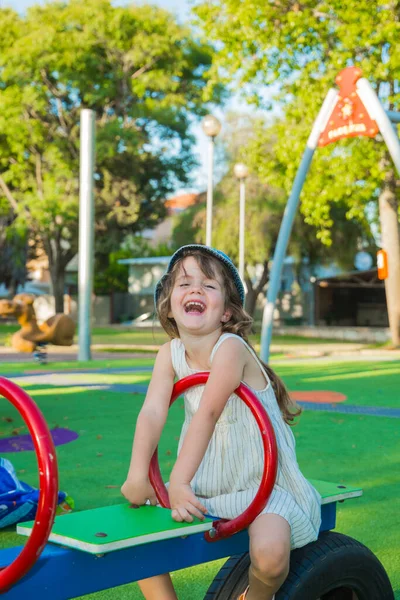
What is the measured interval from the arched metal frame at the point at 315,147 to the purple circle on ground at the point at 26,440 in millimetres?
6745

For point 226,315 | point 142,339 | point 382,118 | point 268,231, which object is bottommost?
point 142,339

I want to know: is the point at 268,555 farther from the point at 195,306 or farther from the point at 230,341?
the point at 195,306

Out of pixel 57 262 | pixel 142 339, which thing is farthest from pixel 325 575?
pixel 57 262

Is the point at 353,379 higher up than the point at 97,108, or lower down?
lower down

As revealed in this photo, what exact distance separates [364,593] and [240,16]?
23100 mm

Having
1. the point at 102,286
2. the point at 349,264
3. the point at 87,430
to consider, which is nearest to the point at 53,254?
the point at 102,286

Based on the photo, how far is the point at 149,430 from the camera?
2.73 metres

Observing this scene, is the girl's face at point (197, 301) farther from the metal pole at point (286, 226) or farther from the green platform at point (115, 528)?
the metal pole at point (286, 226)

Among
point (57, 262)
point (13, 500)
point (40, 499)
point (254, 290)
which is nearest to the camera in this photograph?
point (40, 499)

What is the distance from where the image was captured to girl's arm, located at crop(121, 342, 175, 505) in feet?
8.55

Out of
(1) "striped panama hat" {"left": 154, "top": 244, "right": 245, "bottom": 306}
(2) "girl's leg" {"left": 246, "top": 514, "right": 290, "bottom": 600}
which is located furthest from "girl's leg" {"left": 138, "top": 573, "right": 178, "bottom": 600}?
(1) "striped panama hat" {"left": 154, "top": 244, "right": 245, "bottom": 306}

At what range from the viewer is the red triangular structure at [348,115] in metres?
14.3

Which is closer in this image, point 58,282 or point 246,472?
point 246,472

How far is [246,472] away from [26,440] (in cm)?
503
